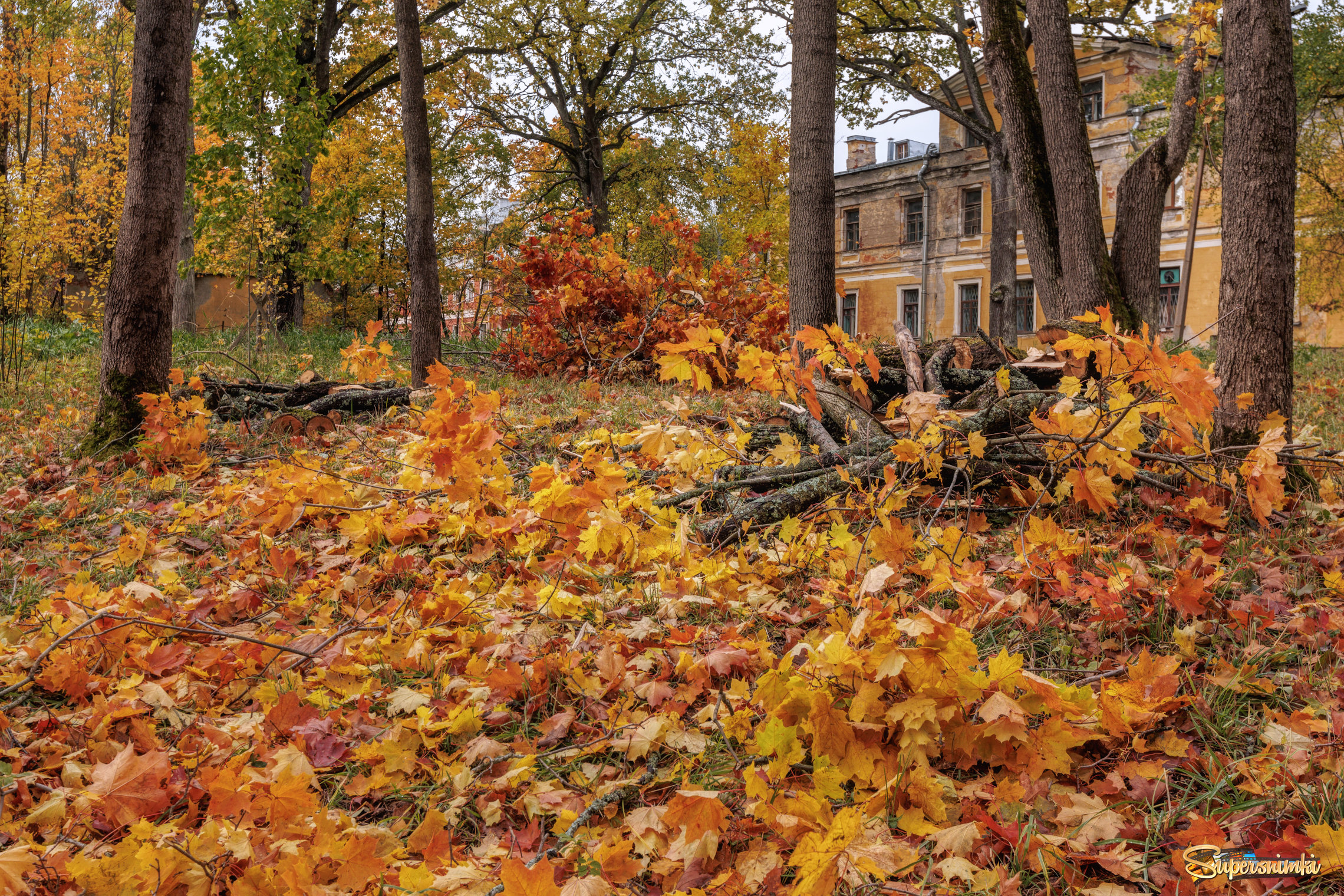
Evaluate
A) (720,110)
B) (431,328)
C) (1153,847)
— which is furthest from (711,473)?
(720,110)

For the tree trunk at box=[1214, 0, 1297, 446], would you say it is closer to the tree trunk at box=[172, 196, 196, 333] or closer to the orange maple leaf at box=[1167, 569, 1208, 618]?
the orange maple leaf at box=[1167, 569, 1208, 618]

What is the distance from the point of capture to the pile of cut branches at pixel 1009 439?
105 inches

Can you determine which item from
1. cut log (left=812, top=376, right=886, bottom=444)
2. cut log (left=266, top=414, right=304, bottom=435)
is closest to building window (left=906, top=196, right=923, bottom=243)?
cut log (left=812, top=376, right=886, bottom=444)

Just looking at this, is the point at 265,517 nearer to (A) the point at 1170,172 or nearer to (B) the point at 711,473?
(B) the point at 711,473

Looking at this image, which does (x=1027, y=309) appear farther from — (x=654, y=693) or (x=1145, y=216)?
(x=654, y=693)

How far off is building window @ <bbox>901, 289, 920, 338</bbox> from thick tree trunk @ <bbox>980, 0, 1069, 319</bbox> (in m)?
26.5

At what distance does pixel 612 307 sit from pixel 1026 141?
14.1 feet

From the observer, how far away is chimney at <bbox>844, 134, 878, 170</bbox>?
3434cm

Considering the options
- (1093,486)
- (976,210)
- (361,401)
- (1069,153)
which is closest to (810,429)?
(1093,486)

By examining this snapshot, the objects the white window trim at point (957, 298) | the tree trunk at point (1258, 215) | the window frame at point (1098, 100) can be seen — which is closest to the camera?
the tree trunk at point (1258, 215)

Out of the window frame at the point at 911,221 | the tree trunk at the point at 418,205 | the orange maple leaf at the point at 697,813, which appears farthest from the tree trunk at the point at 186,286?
the window frame at the point at 911,221

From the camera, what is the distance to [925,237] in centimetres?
3083

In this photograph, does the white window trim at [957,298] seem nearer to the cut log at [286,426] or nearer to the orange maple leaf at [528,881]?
the cut log at [286,426]

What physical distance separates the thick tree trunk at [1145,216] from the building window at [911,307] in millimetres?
25226
